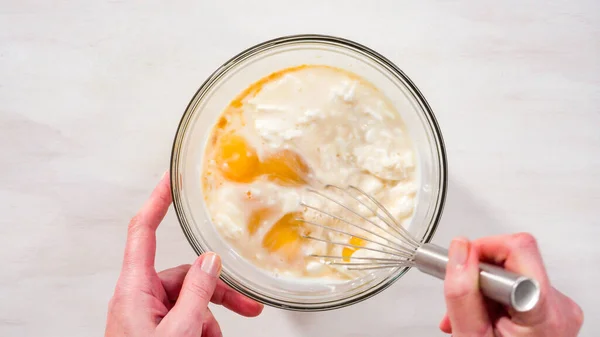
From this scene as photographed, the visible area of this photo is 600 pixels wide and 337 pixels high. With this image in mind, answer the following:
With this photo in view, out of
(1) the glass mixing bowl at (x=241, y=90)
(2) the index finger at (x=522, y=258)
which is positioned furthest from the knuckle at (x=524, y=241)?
(1) the glass mixing bowl at (x=241, y=90)

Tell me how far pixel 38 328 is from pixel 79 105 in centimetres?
66

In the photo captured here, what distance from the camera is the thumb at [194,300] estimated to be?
3.26 ft

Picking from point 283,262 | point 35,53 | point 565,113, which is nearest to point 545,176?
point 565,113

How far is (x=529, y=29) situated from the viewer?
139cm

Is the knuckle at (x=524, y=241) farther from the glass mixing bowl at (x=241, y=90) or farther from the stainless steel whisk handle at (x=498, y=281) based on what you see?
the glass mixing bowl at (x=241, y=90)

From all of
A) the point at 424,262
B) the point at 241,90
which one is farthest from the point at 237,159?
the point at 424,262

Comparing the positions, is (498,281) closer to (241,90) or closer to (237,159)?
(237,159)

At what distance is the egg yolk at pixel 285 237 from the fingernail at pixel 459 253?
1.45 feet

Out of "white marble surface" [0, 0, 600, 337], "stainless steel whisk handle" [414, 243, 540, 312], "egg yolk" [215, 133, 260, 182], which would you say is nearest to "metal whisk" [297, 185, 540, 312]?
"stainless steel whisk handle" [414, 243, 540, 312]

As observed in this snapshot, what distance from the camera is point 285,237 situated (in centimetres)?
118

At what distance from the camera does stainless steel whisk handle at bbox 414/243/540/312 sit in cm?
72

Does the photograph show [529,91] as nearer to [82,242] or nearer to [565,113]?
[565,113]

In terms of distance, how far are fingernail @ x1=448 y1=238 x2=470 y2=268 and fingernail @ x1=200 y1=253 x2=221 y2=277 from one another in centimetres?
52

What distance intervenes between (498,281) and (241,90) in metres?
0.79
